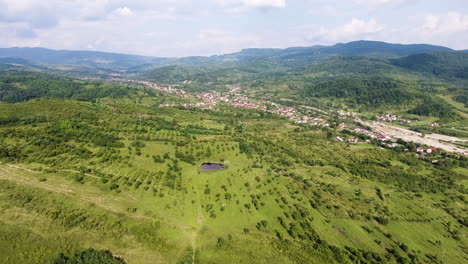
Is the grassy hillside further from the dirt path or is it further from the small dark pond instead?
the dirt path

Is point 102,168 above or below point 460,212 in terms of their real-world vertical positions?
above

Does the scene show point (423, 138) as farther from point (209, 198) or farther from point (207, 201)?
point (207, 201)

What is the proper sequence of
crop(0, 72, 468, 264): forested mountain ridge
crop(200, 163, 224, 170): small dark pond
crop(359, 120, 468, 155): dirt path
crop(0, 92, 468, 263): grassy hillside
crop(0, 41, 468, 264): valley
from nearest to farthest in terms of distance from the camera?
crop(0, 72, 468, 264): forested mountain ridge → crop(0, 41, 468, 264): valley → crop(0, 92, 468, 263): grassy hillside → crop(200, 163, 224, 170): small dark pond → crop(359, 120, 468, 155): dirt path

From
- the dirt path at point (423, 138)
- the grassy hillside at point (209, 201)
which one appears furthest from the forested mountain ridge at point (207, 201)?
the dirt path at point (423, 138)

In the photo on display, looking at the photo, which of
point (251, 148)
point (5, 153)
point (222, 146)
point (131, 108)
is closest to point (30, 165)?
point (5, 153)

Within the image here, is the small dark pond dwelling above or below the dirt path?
above

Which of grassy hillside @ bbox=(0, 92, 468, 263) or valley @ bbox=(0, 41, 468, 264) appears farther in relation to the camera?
grassy hillside @ bbox=(0, 92, 468, 263)

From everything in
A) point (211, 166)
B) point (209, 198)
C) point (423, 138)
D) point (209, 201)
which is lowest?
point (423, 138)

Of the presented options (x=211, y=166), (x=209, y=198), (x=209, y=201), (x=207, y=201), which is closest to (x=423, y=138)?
(x=211, y=166)

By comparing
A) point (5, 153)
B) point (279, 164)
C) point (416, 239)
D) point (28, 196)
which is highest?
point (5, 153)

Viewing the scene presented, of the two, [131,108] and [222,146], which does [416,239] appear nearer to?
[222,146]

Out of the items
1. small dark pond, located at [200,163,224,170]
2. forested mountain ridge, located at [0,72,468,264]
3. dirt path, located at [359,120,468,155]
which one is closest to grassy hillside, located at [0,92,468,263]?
forested mountain ridge, located at [0,72,468,264]
